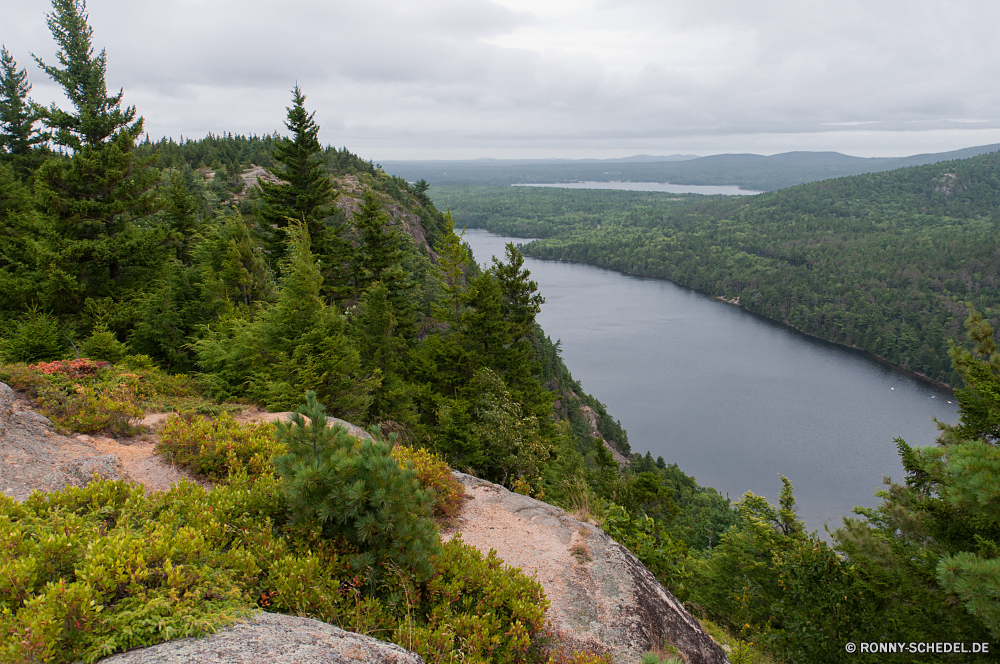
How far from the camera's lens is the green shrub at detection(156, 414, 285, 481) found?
742cm

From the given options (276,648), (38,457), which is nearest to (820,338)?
(276,648)

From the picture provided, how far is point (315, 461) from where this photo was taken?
5176 millimetres

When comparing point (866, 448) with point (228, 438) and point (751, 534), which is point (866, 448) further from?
point (228, 438)

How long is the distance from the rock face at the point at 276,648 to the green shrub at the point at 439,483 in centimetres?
358

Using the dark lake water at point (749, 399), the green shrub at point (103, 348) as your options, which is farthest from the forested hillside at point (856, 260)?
the green shrub at point (103, 348)

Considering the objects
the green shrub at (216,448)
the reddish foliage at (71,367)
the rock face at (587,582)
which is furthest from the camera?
the reddish foliage at (71,367)

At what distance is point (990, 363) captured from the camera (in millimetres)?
8828

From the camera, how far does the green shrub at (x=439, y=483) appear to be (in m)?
8.23

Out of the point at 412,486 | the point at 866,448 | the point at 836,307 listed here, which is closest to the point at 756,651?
the point at 412,486

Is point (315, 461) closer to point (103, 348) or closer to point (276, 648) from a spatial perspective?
point (276, 648)

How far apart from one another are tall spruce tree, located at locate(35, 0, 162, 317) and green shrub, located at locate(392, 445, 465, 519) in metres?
12.5

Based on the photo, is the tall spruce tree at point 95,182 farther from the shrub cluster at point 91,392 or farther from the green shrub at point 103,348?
the shrub cluster at point 91,392

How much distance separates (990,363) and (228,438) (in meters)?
12.9

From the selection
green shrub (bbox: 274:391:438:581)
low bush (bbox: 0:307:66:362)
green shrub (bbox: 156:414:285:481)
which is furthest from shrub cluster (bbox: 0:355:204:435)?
green shrub (bbox: 274:391:438:581)
